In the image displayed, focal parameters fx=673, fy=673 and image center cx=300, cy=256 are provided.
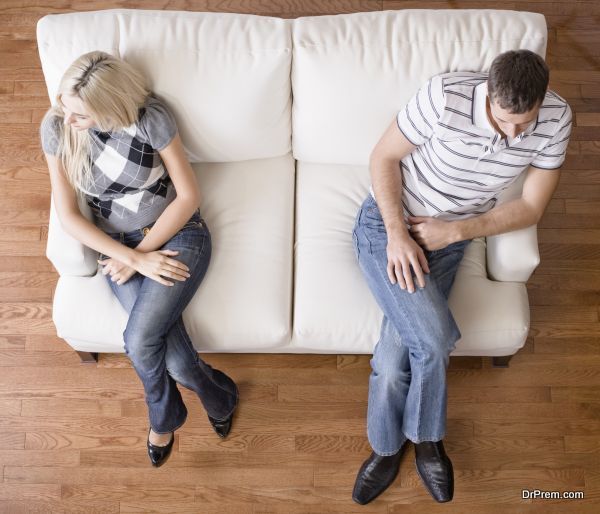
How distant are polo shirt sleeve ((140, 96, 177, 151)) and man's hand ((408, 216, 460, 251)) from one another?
74 cm

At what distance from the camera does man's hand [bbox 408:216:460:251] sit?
1.89 m

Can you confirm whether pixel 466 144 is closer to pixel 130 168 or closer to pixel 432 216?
pixel 432 216

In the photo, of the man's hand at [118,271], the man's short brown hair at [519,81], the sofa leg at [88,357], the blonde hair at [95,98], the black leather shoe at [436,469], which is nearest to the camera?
the man's short brown hair at [519,81]

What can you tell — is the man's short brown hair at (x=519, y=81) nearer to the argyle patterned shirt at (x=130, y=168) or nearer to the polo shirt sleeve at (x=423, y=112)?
the polo shirt sleeve at (x=423, y=112)

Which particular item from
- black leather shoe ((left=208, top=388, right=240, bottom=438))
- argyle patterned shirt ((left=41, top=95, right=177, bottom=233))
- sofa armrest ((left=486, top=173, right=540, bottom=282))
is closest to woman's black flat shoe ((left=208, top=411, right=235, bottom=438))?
black leather shoe ((left=208, top=388, right=240, bottom=438))

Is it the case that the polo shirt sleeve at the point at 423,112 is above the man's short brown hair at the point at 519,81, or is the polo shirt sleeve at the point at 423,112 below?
below

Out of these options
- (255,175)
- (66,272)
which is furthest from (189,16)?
(66,272)

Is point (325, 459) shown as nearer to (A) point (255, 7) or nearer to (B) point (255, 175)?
(B) point (255, 175)

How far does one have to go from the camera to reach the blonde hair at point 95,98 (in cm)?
171

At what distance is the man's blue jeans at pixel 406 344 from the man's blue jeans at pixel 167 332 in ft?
1.59

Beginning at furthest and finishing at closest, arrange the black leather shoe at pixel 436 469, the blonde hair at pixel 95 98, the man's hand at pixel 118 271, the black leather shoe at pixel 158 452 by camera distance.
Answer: the black leather shoe at pixel 158 452
the black leather shoe at pixel 436 469
the man's hand at pixel 118 271
the blonde hair at pixel 95 98

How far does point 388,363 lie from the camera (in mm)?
1896

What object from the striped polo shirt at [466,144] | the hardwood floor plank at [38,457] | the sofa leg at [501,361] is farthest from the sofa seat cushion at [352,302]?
the hardwood floor plank at [38,457]

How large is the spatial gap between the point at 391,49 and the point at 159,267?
0.90 m
